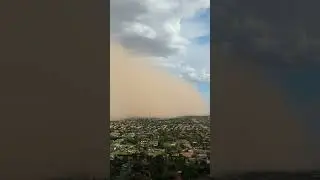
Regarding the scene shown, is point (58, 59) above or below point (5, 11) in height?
below

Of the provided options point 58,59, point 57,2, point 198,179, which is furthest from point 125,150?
point 57,2

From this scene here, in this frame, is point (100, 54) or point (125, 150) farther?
point (125, 150)
